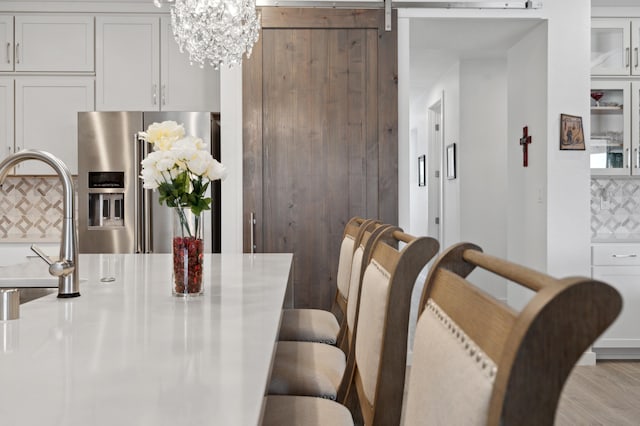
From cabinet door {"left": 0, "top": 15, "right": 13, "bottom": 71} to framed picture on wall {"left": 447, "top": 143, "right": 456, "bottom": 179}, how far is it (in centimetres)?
435

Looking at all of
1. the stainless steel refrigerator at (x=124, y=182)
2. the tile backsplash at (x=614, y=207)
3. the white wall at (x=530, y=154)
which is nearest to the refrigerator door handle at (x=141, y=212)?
the stainless steel refrigerator at (x=124, y=182)

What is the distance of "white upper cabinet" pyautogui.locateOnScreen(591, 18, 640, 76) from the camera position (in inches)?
160

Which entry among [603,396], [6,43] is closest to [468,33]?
[603,396]

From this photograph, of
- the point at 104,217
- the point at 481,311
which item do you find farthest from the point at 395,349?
the point at 104,217

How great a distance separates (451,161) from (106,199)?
12.4 ft

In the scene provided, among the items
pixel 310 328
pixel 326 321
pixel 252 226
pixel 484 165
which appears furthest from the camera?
Result: pixel 484 165

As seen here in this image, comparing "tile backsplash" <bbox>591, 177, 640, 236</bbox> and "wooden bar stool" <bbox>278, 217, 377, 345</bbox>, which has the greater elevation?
"tile backsplash" <bbox>591, 177, 640, 236</bbox>

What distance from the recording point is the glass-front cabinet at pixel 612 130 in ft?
13.3

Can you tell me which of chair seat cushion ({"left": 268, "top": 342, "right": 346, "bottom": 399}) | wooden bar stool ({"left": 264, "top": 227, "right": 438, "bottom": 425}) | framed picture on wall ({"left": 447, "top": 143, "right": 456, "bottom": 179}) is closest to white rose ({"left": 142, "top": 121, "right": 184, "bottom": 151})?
wooden bar stool ({"left": 264, "top": 227, "right": 438, "bottom": 425})

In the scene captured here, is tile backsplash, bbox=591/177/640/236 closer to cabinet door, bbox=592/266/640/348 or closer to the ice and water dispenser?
cabinet door, bbox=592/266/640/348

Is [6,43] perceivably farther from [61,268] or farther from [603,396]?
[603,396]

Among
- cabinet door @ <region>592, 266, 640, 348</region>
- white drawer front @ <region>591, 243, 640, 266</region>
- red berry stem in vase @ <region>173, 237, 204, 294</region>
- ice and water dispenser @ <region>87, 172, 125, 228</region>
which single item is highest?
ice and water dispenser @ <region>87, 172, 125, 228</region>

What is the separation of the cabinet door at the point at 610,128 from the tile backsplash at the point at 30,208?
4452 mm

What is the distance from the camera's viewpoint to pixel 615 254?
12.4ft
